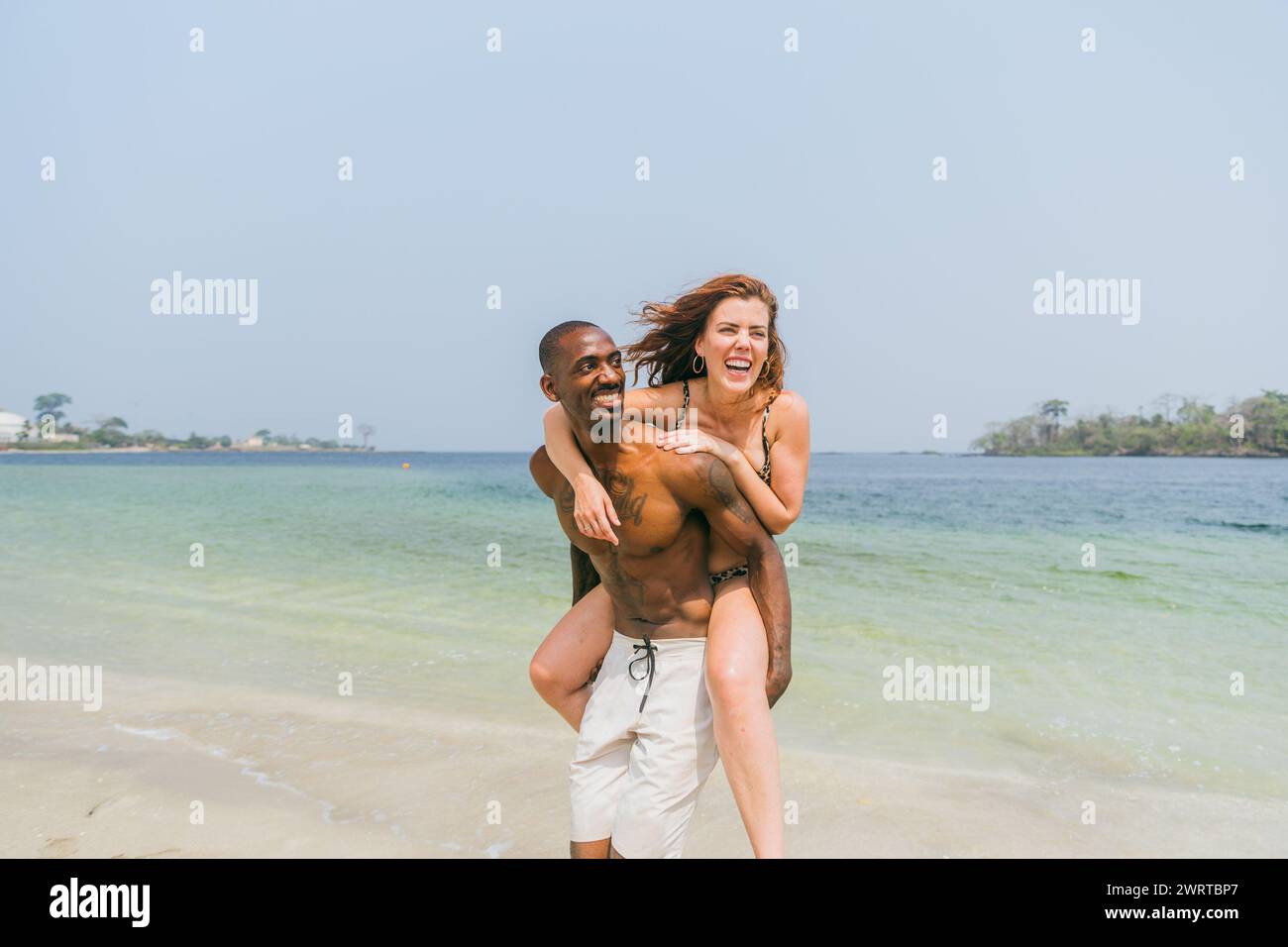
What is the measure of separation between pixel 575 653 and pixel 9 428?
382ft

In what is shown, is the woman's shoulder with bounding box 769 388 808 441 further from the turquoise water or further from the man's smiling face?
the turquoise water

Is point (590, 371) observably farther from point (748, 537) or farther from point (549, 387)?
point (748, 537)

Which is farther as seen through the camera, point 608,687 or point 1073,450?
point 1073,450

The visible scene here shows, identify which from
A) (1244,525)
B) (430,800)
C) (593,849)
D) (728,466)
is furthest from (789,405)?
(1244,525)

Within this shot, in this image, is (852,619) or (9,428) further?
(9,428)

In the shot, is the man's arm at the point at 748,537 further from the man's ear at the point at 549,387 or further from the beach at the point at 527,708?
the beach at the point at 527,708

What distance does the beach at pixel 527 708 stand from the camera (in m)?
5.75

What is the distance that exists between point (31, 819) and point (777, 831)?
458 cm

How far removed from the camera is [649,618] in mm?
3953

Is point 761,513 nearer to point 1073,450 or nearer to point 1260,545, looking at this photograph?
point 1260,545

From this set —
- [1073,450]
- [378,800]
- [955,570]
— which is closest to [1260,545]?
[955,570]

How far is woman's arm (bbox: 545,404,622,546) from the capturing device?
3477 mm

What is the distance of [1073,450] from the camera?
296 feet

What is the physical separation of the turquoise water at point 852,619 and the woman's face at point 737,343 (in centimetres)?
456
